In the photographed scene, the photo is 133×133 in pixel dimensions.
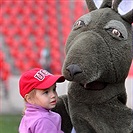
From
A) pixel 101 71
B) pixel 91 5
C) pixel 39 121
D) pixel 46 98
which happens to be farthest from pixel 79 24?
pixel 39 121

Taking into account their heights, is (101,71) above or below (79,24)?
below

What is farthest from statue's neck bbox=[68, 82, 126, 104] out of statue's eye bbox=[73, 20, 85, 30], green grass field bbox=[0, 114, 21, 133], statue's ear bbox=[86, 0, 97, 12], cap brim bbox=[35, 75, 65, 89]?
green grass field bbox=[0, 114, 21, 133]

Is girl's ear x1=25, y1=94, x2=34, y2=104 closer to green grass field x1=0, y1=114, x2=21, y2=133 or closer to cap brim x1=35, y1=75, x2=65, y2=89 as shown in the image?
cap brim x1=35, y1=75, x2=65, y2=89

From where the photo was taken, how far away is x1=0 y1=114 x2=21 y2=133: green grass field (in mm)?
5593

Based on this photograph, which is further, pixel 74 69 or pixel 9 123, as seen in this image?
pixel 9 123

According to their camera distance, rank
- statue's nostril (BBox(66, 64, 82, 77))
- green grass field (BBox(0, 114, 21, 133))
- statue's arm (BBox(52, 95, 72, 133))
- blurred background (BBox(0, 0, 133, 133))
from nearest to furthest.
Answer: statue's nostril (BBox(66, 64, 82, 77)) → statue's arm (BBox(52, 95, 72, 133)) → green grass field (BBox(0, 114, 21, 133)) → blurred background (BBox(0, 0, 133, 133))

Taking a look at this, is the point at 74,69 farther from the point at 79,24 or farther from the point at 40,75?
the point at 79,24

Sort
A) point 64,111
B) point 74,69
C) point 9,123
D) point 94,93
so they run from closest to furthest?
point 74,69, point 94,93, point 64,111, point 9,123

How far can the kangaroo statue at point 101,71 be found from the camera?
2.02 meters

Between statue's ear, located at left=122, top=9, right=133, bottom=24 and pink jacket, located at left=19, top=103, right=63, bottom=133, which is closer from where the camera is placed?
pink jacket, located at left=19, top=103, right=63, bottom=133

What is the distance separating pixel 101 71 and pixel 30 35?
5.49 meters

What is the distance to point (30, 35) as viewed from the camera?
746 cm

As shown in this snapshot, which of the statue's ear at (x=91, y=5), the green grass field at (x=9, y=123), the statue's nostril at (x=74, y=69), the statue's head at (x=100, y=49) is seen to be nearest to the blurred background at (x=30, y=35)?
the green grass field at (x=9, y=123)

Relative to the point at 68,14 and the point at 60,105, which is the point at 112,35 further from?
the point at 68,14
